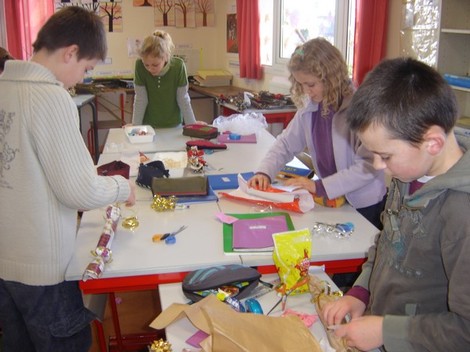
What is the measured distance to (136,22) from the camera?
561 cm

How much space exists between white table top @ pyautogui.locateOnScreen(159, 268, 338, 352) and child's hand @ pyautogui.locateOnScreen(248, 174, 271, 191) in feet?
1.98

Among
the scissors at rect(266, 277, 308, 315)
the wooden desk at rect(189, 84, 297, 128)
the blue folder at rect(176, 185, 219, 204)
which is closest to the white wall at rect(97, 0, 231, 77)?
the wooden desk at rect(189, 84, 297, 128)

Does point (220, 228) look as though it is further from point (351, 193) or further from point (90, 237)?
point (351, 193)

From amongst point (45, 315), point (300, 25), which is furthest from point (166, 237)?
point (300, 25)

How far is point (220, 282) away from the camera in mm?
1302

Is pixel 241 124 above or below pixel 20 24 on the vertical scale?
below

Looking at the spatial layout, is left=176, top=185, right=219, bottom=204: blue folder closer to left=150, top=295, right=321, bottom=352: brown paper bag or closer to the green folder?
the green folder

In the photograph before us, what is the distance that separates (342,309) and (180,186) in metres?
1.03

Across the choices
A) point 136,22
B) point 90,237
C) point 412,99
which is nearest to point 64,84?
point 90,237

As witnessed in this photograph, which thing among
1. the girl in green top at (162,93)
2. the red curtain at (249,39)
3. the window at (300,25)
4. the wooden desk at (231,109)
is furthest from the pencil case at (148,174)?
the red curtain at (249,39)

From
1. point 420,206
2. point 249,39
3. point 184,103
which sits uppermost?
point 249,39

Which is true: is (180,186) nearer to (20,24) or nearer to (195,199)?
(195,199)

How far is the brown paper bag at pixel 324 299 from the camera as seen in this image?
1.09m

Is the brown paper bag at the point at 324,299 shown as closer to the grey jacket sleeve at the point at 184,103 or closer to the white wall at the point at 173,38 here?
the grey jacket sleeve at the point at 184,103
